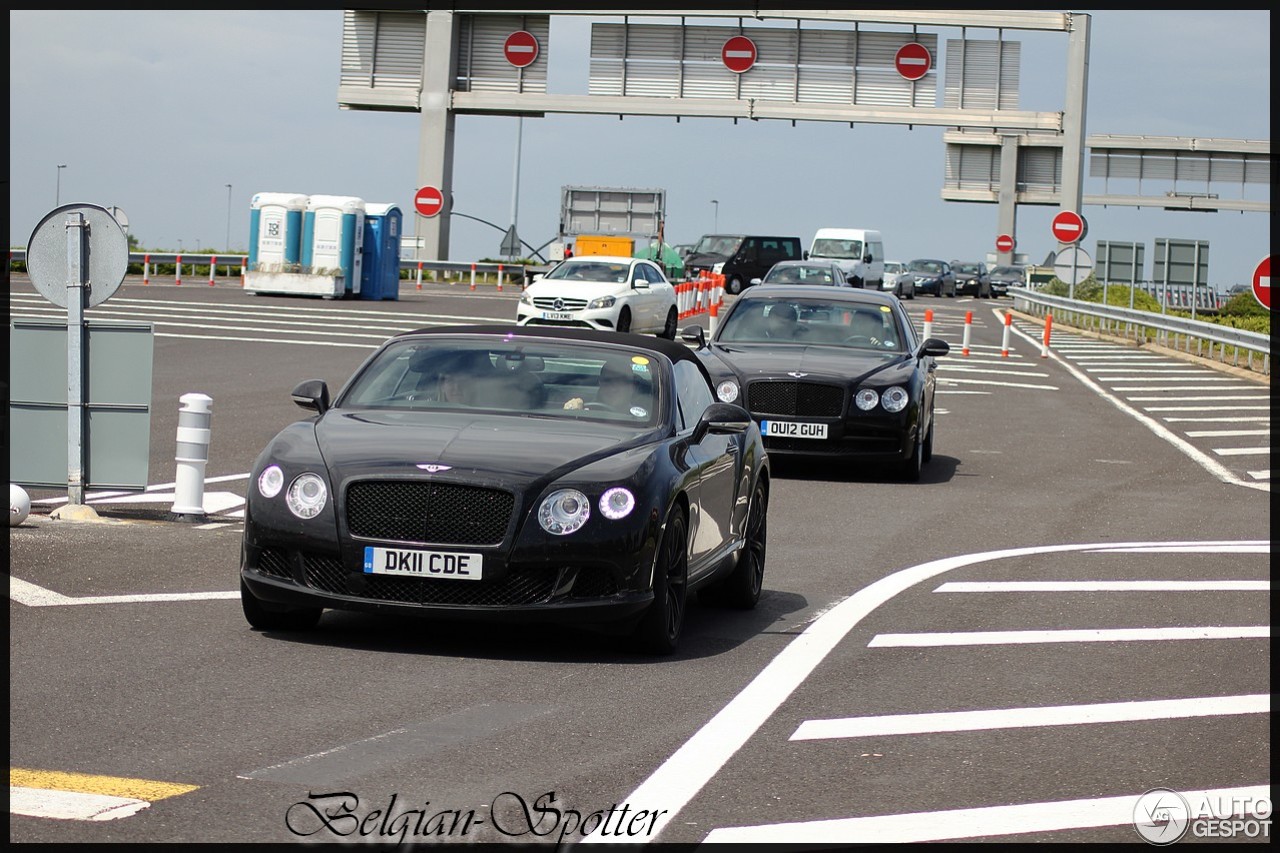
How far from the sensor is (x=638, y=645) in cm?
812

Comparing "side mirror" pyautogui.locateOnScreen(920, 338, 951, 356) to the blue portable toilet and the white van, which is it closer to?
the blue portable toilet

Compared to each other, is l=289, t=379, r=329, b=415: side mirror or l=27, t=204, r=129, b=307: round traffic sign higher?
l=27, t=204, r=129, b=307: round traffic sign

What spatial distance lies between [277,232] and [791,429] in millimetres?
30477

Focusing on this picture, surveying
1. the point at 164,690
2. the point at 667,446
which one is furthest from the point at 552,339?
the point at 164,690

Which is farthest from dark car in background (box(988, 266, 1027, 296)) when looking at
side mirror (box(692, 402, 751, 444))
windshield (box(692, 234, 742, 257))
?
side mirror (box(692, 402, 751, 444))

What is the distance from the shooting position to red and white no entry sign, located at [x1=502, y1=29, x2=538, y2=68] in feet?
174

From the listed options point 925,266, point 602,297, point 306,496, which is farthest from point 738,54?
point 306,496

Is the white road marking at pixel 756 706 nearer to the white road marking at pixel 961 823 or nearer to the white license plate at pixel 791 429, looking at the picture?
the white road marking at pixel 961 823

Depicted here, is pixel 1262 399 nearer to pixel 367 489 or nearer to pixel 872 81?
pixel 367 489

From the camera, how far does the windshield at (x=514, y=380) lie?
29.3 feet

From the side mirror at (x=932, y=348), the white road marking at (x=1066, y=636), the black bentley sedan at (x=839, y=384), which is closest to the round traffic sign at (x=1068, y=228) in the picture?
the black bentley sedan at (x=839, y=384)

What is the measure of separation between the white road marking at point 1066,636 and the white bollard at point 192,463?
5.16 m

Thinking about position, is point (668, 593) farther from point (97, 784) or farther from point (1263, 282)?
point (1263, 282)

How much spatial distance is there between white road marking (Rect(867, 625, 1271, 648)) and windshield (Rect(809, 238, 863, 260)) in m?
49.4
